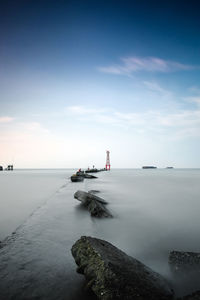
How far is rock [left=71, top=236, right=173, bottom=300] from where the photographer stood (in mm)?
2747

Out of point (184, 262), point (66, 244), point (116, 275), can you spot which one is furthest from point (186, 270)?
point (66, 244)

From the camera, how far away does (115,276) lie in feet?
9.39

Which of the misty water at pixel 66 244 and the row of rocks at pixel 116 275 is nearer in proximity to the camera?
the row of rocks at pixel 116 275

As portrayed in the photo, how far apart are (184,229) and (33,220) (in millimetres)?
6972

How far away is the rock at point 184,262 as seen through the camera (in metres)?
4.20

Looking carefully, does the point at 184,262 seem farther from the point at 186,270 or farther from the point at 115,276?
the point at 115,276

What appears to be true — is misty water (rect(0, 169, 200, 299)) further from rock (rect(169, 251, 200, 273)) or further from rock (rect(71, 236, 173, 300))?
rock (rect(71, 236, 173, 300))

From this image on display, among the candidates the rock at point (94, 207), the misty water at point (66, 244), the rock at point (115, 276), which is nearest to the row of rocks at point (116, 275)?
the rock at point (115, 276)

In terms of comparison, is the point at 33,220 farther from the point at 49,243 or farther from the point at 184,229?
the point at 184,229

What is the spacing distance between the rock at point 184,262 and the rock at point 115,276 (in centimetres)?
113

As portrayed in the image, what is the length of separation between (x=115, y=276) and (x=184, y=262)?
97.1 inches

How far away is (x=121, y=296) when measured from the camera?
266 cm

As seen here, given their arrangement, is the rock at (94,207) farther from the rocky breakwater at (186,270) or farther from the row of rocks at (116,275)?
the row of rocks at (116,275)

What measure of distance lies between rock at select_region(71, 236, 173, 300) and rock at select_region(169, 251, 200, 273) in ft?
3.71
